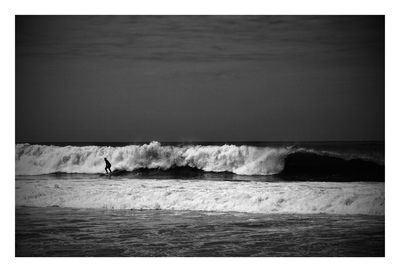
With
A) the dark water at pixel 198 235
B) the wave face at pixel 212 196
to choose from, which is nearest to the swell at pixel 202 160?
the wave face at pixel 212 196

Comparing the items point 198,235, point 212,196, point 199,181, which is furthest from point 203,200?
point 198,235

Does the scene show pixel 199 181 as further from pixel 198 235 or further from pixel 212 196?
pixel 198 235

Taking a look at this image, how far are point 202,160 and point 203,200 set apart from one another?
158cm

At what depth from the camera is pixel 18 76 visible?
17.5 ft

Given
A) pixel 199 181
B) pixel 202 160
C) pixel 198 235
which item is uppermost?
pixel 202 160

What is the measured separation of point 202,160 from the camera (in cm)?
750

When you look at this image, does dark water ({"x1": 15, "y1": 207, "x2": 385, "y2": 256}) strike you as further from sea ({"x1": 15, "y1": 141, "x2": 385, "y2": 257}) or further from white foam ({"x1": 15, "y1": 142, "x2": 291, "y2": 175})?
white foam ({"x1": 15, "y1": 142, "x2": 291, "y2": 175})

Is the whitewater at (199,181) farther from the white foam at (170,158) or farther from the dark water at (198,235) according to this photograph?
the dark water at (198,235)

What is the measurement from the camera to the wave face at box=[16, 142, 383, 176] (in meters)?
7.04

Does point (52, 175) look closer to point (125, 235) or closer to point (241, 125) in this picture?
point (125, 235)

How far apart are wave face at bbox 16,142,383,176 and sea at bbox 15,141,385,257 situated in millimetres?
17

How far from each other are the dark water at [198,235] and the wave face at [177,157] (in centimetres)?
140

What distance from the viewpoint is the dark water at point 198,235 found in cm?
496

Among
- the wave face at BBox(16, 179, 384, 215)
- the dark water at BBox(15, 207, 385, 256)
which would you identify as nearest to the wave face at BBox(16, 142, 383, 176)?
the wave face at BBox(16, 179, 384, 215)
